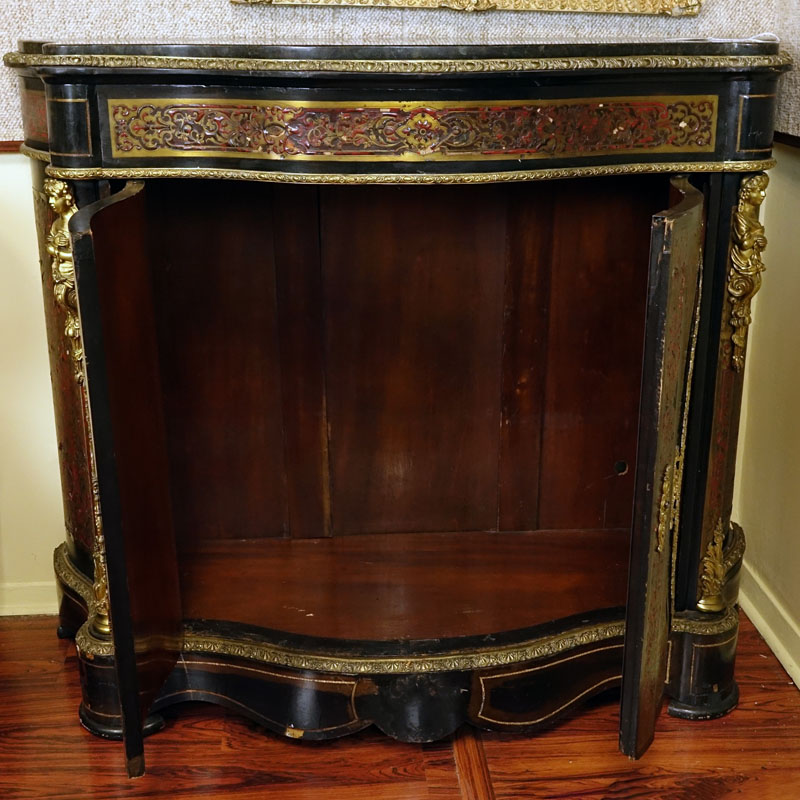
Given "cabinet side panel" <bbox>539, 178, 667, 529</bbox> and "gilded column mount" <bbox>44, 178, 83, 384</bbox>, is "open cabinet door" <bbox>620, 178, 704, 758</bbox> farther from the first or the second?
"gilded column mount" <bbox>44, 178, 83, 384</bbox>

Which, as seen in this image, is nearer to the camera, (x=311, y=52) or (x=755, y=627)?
(x=311, y=52)

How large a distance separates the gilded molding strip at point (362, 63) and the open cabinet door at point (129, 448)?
0.19 metres

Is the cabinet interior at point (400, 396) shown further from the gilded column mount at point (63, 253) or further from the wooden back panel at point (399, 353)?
the gilded column mount at point (63, 253)

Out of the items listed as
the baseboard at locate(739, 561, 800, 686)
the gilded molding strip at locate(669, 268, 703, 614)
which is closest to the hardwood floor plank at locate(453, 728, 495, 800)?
the gilded molding strip at locate(669, 268, 703, 614)

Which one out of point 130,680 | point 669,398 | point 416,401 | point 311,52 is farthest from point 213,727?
point 311,52

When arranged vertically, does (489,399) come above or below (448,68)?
below

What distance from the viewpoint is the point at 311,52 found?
62.2 inches

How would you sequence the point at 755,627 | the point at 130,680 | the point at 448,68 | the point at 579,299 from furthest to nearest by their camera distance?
the point at 755,627, the point at 579,299, the point at 130,680, the point at 448,68

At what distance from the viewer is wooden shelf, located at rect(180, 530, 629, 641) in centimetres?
204

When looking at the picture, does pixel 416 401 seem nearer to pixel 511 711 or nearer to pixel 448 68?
pixel 511 711

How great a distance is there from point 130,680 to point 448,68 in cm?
99

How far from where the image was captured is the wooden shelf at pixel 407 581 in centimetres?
204

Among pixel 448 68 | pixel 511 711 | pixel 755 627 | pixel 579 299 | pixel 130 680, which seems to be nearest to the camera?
pixel 448 68

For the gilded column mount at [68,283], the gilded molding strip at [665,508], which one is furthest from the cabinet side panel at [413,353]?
the gilded molding strip at [665,508]
